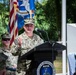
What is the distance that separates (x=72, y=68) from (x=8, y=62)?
37.4 inches

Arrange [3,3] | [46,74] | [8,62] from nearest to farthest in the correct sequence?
1. [46,74]
2. [8,62]
3. [3,3]

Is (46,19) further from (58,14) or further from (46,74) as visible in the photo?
(46,74)

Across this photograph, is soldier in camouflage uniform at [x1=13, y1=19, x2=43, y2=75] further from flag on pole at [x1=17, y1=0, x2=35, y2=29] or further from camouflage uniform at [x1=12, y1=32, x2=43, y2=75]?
flag on pole at [x1=17, y1=0, x2=35, y2=29]

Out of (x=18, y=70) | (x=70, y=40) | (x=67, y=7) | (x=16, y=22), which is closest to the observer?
(x=18, y=70)

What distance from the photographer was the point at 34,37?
17.9 ft

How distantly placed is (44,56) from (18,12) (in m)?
2.96

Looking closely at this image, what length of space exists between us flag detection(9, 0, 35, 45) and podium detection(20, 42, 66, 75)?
8.89ft

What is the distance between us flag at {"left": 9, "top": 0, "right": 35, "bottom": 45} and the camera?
7109 mm

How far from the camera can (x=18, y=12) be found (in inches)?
Result: 284

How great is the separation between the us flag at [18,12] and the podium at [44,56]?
2710mm

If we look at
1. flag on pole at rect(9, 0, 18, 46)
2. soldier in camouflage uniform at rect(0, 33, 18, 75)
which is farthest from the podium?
flag on pole at rect(9, 0, 18, 46)

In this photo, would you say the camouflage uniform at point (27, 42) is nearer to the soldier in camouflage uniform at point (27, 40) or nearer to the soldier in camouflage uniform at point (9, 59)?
the soldier in camouflage uniform at point (27, 40)

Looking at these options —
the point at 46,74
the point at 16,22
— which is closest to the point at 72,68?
the point at 46,74

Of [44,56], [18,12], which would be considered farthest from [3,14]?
[44,56]
